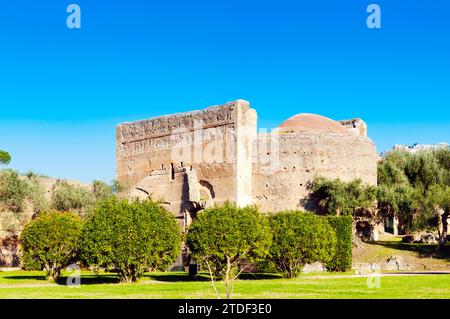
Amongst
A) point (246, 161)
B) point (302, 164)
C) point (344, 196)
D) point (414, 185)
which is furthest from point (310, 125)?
point (414, 185)

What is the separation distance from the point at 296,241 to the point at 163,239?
556 cm

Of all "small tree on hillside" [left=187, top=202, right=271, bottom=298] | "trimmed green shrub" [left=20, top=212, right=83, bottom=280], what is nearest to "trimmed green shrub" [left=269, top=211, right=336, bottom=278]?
"small tree on hillside" [left=187, top=202, right=271, bottom=298]

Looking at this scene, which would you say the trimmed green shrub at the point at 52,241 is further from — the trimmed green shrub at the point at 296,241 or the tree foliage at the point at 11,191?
the tree foliage at the point at 11,191

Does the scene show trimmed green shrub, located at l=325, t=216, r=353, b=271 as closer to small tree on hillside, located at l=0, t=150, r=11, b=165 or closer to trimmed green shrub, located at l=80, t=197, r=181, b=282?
trimmed green shrub, located at l=80, t=197, r=181, b=282

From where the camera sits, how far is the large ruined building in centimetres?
4872

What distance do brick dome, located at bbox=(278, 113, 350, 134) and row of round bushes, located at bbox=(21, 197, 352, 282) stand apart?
2203 centimetres

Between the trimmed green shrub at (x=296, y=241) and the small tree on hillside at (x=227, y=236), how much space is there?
7.01ft

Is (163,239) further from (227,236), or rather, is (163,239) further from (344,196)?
(344,196)

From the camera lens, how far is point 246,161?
49.9 metres

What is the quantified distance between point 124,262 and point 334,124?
31363 millimetres

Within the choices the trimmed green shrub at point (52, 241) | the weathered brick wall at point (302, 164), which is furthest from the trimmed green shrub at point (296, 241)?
the weathered brick wall at point (302, 164)

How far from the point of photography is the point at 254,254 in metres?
26.4

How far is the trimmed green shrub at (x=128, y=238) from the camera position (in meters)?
26.0
